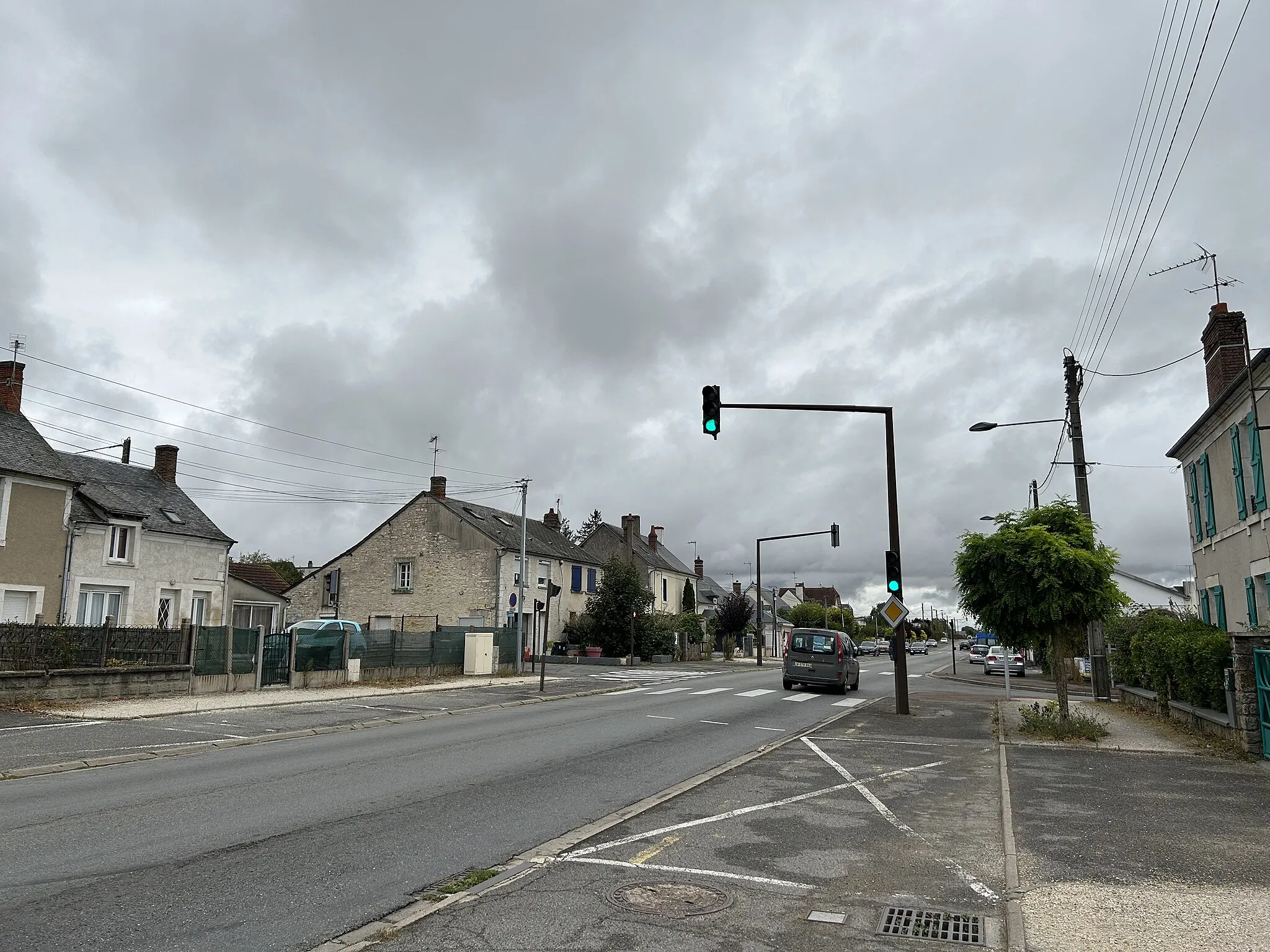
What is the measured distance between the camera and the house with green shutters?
655 inches

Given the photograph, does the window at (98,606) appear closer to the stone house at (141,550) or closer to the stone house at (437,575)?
the stone house at (141,550)

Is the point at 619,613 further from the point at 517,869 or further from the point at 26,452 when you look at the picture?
the point at 517,869

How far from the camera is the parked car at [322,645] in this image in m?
24.1

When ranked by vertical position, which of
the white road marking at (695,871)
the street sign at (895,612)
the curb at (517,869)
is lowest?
the white road marking at (695,871)

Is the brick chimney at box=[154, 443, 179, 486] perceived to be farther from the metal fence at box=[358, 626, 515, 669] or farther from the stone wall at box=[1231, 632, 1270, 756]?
the stone wall at box=[1231, 632, 1270, 756]

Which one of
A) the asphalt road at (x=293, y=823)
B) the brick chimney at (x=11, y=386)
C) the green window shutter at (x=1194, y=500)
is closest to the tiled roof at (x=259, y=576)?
the brick chimney at (x=11, y=386)

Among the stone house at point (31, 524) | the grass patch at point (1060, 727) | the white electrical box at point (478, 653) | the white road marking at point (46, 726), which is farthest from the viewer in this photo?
the white electrical box at point (478, 653)

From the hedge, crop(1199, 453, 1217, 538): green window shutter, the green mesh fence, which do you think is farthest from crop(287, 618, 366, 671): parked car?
crop(1199, 453, 1217, 538): green window shutter

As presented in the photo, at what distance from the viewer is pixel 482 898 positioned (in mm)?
5844

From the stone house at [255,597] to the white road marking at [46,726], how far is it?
881 inches

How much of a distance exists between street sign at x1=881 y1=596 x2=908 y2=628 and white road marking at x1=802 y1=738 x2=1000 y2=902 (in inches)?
261

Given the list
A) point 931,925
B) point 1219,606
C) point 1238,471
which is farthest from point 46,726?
point 1219,606

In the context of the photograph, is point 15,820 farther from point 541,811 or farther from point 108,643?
point 108,643

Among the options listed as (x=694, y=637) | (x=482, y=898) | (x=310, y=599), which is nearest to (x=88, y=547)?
(x=310, y=599)
